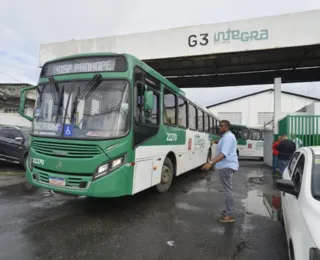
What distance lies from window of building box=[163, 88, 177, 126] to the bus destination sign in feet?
6.35

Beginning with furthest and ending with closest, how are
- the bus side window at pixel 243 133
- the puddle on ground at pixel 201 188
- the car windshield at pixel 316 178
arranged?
1. the bus side window at pixel 243 133
2. the puddle on ground at pixel 201 188
3. the car windshield at pixel 316 178

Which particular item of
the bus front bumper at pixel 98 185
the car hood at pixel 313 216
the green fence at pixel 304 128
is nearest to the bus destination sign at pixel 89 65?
the bus front bumper at pixel 98 185

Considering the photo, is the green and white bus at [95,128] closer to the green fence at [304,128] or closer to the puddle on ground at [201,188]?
the puddle on ground at [201,188]

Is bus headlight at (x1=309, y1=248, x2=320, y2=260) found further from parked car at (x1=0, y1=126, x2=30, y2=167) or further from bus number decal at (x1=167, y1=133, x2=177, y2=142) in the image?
parked car at (x1=0, y1=126, x2=30, y2=167)

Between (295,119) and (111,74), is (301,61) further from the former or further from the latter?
(111,74)

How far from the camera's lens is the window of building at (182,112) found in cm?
784

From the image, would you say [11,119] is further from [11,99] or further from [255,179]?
[255,179]

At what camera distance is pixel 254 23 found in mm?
10359

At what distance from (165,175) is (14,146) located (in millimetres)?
6870

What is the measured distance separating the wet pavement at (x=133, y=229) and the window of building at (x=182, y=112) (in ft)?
7.92

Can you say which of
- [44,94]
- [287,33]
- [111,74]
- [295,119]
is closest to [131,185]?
[111,74]

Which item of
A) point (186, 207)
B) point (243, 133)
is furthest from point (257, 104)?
point (186, 207)

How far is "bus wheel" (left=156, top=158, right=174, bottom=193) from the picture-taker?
6657mm

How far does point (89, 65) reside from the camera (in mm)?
5230
